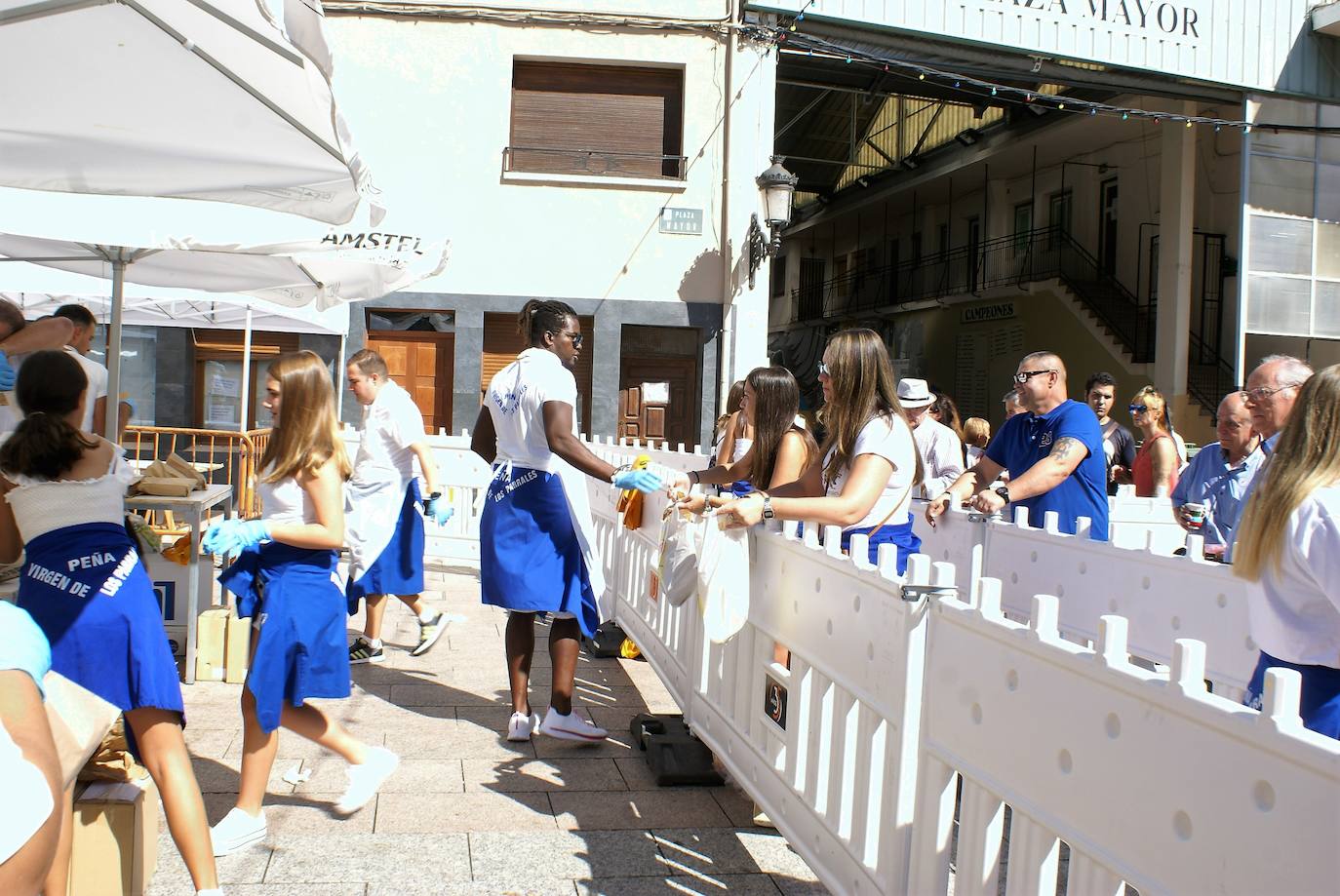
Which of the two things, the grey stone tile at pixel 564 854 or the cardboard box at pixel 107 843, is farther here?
the grey stone tile at pixel 564 854

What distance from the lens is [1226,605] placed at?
4168mm

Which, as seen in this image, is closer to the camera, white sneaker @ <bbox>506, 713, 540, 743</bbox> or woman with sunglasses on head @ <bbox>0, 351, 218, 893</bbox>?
woman with sunglasses on head @ <bbox>0, 351, 218, 893</bbox>

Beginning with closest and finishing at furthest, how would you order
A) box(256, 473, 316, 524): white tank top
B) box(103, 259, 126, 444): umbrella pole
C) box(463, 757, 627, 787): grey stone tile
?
box(256, 473, 316, 524): white tank top < box(463, 757, 627, 787): grey stone tile < box(103, 259, 126, 444): umbrella pole

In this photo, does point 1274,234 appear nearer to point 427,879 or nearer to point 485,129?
point 485,129

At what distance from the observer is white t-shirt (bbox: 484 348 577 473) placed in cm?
518

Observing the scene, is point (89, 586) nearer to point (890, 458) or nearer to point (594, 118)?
point (890, 458)

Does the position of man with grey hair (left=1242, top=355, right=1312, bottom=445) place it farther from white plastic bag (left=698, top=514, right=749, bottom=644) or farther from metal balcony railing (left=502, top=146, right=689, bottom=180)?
metal balcony railing (left=502, top=146, right=689, bottom=180)

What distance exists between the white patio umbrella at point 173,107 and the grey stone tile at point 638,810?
2.61 meters

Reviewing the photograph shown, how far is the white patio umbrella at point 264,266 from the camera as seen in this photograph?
6352 millimetres

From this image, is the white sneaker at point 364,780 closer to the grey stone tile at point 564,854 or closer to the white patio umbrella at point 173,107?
the grey stone tile at point 564,854

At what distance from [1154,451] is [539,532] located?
515 centimetres

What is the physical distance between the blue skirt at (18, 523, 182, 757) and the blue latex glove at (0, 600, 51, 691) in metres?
1.58

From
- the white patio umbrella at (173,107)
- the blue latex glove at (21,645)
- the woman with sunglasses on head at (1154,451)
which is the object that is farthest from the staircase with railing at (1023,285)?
the blue latex glove at (21,645)

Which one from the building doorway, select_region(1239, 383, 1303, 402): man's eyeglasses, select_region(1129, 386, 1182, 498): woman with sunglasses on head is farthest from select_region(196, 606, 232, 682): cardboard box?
the building doorway
